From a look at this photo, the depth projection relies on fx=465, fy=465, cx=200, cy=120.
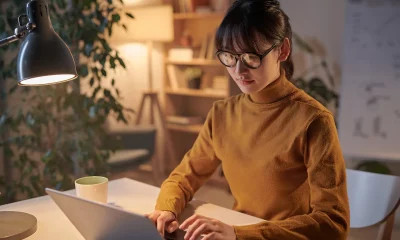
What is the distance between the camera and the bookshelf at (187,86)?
4258 millimetres

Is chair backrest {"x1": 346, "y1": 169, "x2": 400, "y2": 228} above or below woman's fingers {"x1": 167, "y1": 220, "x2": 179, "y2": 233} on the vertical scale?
below

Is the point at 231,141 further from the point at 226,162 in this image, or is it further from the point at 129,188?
the point at 129,188

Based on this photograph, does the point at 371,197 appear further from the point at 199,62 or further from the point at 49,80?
the point at 199,62

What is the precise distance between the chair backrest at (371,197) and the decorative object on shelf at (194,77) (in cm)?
285

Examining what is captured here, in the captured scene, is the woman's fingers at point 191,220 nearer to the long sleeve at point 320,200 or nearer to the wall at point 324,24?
the long sleeve at point 320,200

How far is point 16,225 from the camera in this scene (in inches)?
46.9

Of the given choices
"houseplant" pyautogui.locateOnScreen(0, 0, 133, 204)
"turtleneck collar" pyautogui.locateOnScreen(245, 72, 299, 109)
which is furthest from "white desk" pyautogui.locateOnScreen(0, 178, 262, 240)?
"houseplant" pyautogui.locateOnScreen(0, 0, 133, 204)

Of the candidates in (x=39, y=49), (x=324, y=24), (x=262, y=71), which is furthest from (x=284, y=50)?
(x=324, y=24)

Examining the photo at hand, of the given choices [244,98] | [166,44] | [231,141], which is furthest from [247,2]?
[166,44]

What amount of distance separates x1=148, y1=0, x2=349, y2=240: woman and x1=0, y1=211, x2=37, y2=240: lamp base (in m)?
0.31

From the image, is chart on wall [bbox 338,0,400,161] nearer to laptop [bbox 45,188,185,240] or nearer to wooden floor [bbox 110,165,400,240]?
wooden floor [bbox 110,165,400,240]

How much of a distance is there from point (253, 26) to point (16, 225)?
2.63 feet

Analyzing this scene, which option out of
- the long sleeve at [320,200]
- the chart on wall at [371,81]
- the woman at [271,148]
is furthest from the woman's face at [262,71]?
the chart on wall at [371,81]

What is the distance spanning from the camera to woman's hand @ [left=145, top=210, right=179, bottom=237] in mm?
1177
